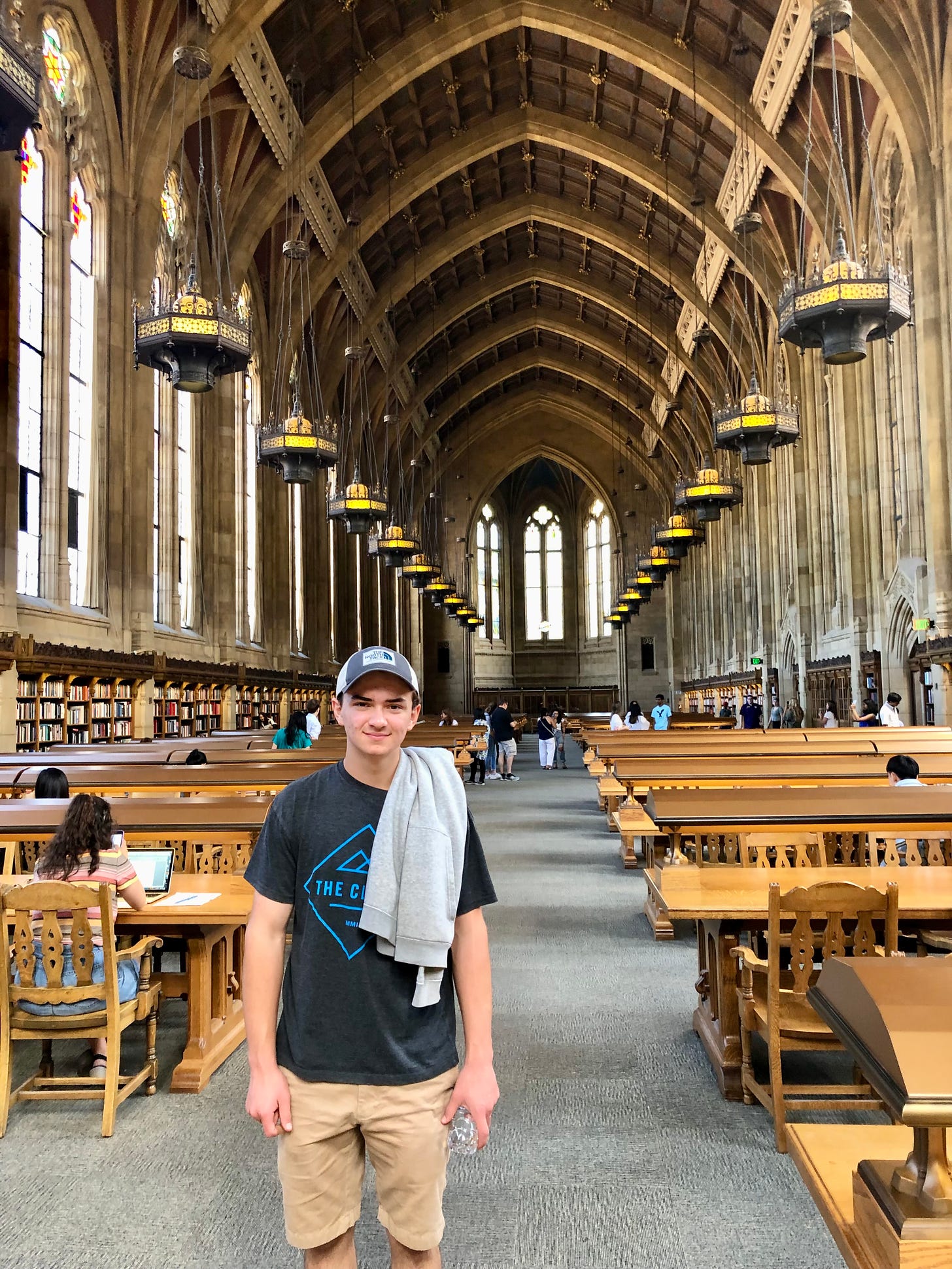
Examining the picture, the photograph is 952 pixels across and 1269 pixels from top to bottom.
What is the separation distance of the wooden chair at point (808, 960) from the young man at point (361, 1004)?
1651 mm

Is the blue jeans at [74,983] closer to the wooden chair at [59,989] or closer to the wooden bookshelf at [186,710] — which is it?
the wooden chair at [59,989]

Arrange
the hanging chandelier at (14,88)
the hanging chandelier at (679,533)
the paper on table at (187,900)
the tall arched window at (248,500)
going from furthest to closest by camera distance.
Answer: the tall arched window at (248,500) < the hanging chandelier at (679,533) < the hanging chandelier at (14,88) < the paper on table at (187,900)

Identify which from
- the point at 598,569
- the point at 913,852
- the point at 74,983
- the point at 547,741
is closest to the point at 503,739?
the point at 547,741

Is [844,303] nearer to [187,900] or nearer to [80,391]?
[187,900]

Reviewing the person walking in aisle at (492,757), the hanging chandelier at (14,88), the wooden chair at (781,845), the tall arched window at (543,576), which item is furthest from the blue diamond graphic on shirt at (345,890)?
the tall arched window at (543,576)

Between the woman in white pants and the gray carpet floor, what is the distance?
53.1 ft

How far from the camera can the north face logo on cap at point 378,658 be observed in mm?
1862

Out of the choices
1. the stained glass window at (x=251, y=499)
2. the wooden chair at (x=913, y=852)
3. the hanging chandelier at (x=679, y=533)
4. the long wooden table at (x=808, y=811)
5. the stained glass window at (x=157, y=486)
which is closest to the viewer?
the wooden chair at (x=913, y=852)

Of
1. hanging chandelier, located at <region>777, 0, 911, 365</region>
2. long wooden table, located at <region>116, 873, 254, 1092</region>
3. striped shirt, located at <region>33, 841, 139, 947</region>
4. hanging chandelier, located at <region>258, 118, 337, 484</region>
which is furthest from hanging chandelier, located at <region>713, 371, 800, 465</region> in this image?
striped shirt, located at <region>33, 841, 139, 947</region>

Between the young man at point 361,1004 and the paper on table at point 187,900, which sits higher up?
the young man at point 361,1004

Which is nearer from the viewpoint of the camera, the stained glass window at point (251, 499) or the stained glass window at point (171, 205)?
the stained glass window at point (171, 205)

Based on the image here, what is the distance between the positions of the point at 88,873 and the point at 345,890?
2.39 metres

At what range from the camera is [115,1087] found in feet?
11.5

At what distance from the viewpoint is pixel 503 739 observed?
61.2 feet
